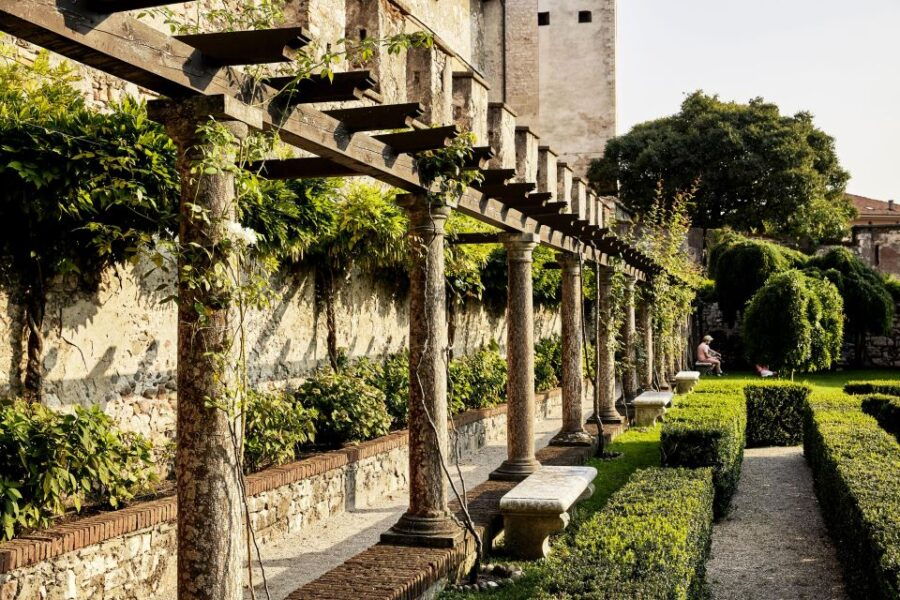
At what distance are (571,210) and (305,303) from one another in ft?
10.9

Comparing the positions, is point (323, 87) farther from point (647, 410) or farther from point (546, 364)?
point (546, 364)

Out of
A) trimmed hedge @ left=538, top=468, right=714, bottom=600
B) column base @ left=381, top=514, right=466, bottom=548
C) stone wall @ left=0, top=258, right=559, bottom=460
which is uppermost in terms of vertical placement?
stone wall @ left=0, top=258, right=559, bottom=460

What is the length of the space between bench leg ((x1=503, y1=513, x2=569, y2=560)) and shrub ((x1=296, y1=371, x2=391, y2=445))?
2.67 metres

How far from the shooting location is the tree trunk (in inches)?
257

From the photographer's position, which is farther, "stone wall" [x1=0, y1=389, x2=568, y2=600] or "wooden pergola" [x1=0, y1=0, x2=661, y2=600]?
"stone wall" [x1=0, y1=389, x2=568, y2=600]

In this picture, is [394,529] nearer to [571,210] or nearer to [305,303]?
[305,303]

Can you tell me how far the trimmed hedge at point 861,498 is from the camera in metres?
5.38

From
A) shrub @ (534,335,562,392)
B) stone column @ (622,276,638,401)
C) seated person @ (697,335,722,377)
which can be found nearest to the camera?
stone column @ (622,276,638,401)

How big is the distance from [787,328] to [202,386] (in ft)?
54.6

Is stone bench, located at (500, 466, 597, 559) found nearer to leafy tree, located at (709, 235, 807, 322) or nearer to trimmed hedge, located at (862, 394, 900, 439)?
trimmed hedge, located at (862, 394, 900, 439)

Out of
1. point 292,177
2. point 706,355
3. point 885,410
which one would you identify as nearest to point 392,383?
point 292,177

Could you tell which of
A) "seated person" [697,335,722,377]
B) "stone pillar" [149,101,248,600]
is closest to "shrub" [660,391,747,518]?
"stone pillar" [149,101,248,600]

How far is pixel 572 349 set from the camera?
11.3m

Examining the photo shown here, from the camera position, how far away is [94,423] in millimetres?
6180
